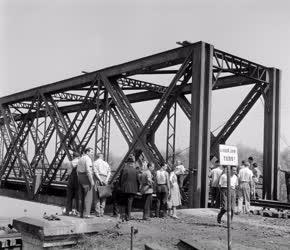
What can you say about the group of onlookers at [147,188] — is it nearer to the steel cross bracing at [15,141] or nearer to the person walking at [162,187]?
the person walking at [162,187]

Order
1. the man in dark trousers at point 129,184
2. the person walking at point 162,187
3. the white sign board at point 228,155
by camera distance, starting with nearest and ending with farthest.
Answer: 1. the white sign board at point 228,155
2. the man in dark trousers at point 129,184
3. the person walking at point 162,187

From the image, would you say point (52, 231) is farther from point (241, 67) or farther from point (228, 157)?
point (241, 67)

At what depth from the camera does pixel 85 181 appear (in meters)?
11.3

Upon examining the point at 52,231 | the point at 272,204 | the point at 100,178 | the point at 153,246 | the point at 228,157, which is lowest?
the point at 153,246

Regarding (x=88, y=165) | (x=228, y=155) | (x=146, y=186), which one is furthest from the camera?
(x=146, y=186)

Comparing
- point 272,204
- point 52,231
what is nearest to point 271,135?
point 272,204

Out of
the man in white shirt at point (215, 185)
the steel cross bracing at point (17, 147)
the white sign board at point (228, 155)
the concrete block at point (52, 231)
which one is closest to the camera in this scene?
the concrete block at point (52, 231)

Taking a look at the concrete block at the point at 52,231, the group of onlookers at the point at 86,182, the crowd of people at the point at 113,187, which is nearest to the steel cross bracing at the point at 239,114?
the crowd of people at the point at 113,187

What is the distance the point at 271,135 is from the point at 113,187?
8.91m

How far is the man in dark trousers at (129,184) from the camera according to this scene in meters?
12.0

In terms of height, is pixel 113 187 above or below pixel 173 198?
above

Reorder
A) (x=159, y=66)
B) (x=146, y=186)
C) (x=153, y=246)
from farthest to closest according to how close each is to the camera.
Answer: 1. (x=159, y=66)
2. (x=146, y=186)
3. (x=153, y=246)

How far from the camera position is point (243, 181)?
610 inches

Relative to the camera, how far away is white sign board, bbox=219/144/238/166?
9203 mm
